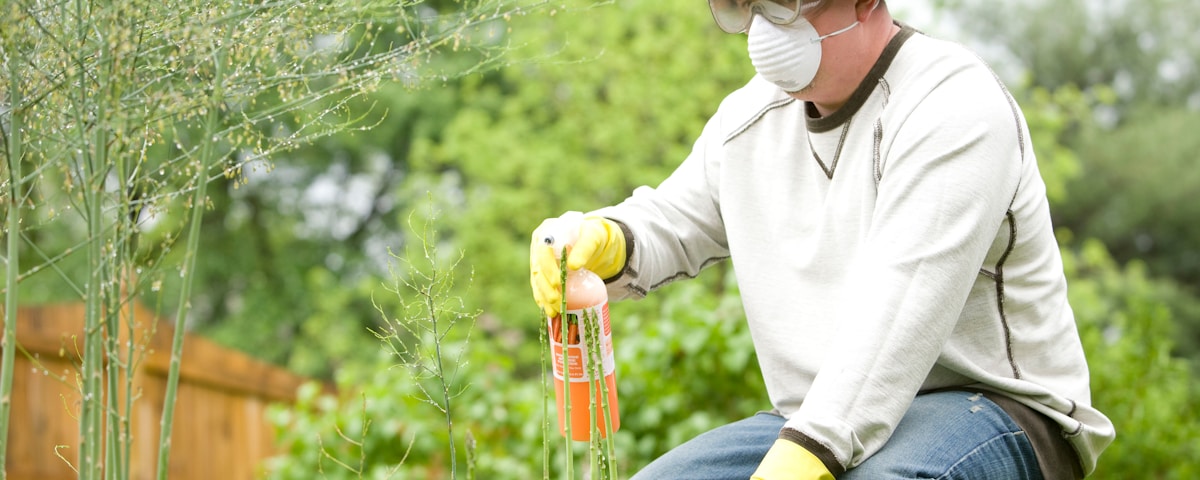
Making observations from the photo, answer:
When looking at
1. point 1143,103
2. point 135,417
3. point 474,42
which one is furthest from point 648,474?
point 1143,103

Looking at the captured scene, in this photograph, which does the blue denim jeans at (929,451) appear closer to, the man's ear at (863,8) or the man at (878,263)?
the man at (878,263)

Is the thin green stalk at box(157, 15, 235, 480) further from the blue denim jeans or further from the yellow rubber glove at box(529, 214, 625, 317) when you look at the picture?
the blue denim jeans

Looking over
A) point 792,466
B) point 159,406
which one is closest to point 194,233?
point 792,466

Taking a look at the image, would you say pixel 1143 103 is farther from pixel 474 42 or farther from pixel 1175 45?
pixel 474 42

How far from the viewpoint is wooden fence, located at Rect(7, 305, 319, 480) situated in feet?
14.7

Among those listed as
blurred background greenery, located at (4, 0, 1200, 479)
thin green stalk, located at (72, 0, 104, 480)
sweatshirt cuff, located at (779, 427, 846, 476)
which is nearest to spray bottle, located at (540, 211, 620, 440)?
blurred background greenery, located at (4, 0, 1200, 479)

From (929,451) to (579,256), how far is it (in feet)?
1.97

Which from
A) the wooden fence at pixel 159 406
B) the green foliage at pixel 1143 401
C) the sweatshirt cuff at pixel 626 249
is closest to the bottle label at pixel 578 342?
the sweatshirt cuff at pixel 626 249

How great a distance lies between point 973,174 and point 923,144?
0.08 meters

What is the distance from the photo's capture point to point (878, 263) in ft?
5.27

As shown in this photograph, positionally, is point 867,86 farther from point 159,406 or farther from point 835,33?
point 159,406

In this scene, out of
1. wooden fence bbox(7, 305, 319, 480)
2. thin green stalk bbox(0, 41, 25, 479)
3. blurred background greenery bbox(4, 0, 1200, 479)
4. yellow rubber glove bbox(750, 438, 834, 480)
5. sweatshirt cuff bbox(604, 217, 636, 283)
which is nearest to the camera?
thin green stalk bbox(0, 41, 25, 479)

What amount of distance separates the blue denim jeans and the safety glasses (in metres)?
0.60

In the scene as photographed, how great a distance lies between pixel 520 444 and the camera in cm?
398
